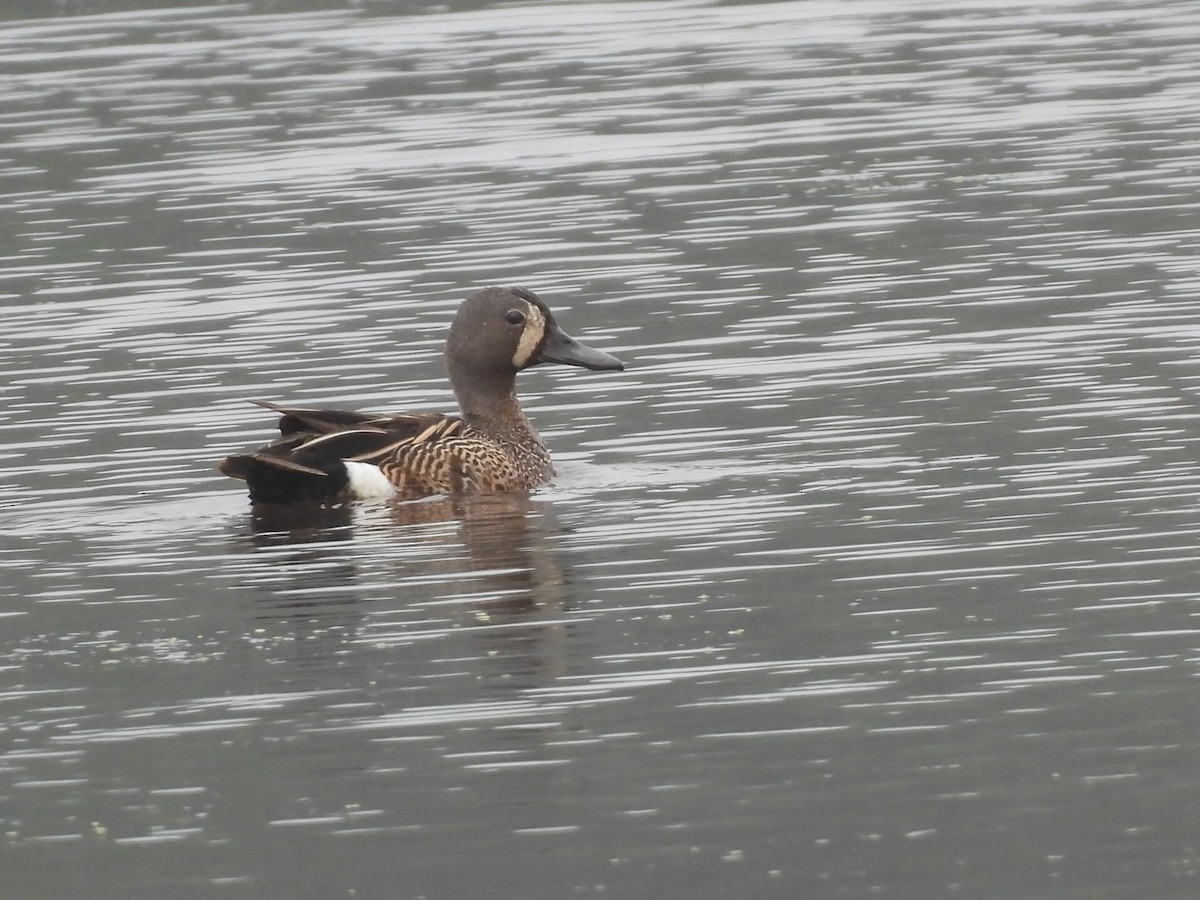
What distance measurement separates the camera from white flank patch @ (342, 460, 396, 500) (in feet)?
45.2

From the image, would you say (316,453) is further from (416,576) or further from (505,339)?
(416,576)

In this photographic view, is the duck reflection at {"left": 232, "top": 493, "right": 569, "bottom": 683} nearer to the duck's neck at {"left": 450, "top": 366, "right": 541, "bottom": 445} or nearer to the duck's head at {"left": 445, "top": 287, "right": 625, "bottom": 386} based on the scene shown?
the duck's neck at {"left": 450, "top": 366, "right": 541, "bottom": 445}

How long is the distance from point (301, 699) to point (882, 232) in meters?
14.1

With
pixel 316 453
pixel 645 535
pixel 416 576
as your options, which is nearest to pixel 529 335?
pixel 316 453

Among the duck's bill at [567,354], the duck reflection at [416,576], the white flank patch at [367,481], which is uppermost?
the duck's bill at [567,354]

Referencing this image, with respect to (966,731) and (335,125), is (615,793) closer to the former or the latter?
(966,731)

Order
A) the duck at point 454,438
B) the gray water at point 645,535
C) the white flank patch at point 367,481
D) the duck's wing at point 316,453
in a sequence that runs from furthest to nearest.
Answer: the white flank patch at point 367,481 < the duck at point 454,438 < the duck's wing at point 316,453 < the gray water at point 645,535

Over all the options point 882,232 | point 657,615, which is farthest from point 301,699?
point 882,232

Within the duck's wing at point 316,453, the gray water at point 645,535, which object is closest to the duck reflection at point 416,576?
the gray water at point 645,535

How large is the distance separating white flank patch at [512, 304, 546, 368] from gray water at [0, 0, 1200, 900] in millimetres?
645

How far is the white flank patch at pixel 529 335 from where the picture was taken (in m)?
14.9

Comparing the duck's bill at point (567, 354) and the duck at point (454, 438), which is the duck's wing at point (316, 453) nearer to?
Answer: the duck at point (454, 438)

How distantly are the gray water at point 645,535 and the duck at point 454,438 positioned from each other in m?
0.18

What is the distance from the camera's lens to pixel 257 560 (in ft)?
41.3
